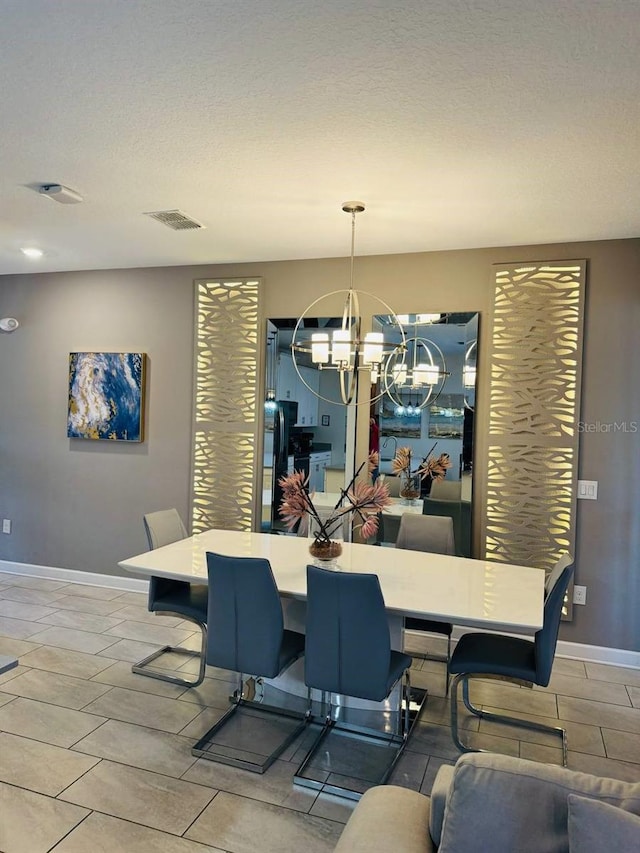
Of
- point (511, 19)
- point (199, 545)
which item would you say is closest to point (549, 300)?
point (511, 19)

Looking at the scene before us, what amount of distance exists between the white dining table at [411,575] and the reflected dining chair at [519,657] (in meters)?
0.10

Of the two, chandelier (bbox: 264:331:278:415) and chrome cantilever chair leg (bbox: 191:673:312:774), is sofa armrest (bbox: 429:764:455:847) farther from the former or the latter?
chandelier (bbox: 264:331:278:415)

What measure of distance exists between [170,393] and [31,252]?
1483mm

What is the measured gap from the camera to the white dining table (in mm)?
2533

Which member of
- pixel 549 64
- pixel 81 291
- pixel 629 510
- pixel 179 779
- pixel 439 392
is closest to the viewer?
pixel 549 64

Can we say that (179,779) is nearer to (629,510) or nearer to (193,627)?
(193,627)

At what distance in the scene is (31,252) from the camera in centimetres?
470

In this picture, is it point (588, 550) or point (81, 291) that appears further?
point (81, 291)

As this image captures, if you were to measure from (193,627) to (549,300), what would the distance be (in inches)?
131

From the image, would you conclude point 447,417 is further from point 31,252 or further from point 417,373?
point 31,252

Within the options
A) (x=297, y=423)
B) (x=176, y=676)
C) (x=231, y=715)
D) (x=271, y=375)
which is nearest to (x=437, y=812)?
(x=231, y=715)

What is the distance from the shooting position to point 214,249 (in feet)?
14.7

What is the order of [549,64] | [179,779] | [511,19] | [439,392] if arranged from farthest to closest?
1. [439,392]
2. [179,779]
3. [549,64]
4. [511,19]

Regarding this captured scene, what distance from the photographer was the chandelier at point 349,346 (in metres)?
3.21
